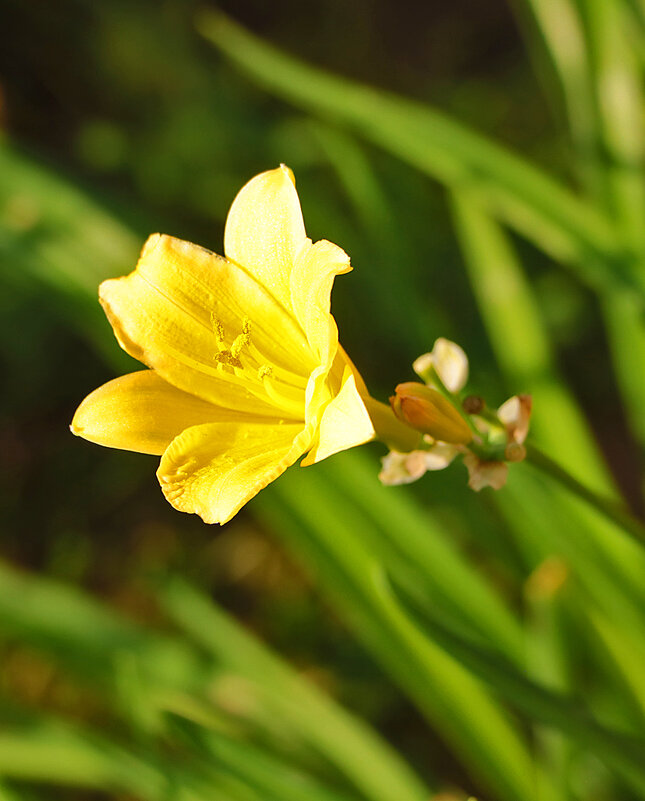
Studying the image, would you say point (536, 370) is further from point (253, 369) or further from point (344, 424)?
point (344, 424)

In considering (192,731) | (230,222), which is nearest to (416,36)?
(230,222)

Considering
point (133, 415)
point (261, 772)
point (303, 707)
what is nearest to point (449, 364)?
point (133, 415)

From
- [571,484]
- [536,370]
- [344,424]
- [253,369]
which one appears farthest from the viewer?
[536,370]

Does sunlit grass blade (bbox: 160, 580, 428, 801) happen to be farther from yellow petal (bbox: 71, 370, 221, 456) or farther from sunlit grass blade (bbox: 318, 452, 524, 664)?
yellow petal (bbox: 71, 370, 221, 456)

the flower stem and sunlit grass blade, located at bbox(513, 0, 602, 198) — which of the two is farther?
sunlit grass blade, located at bbox(513, 0, 602, 198)

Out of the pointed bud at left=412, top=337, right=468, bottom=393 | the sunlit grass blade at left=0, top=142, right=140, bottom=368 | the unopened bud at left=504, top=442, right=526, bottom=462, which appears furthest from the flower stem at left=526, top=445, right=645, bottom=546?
the sunlit grass blade at left=0, top=142, right=140, bottom=368

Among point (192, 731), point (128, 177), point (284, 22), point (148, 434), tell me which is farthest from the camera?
point (284, 22)

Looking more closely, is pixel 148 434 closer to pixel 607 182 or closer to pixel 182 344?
pixel 182 344
